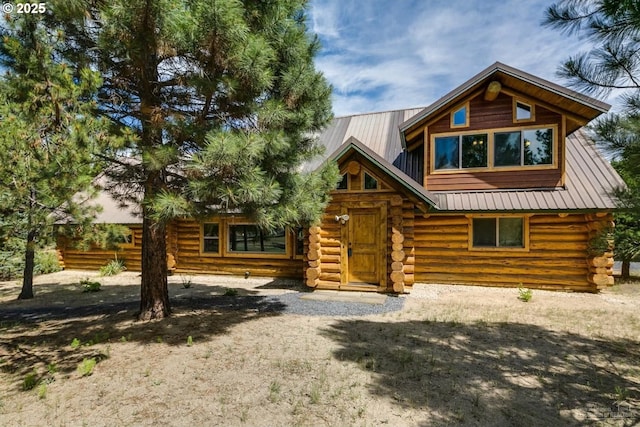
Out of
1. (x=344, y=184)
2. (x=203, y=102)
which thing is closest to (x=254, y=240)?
(x=344, y=184)

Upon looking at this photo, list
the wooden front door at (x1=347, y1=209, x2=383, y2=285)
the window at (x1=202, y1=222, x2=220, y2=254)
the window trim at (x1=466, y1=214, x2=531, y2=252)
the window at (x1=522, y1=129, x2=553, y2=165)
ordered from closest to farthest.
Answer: the wooden front door at (x1=347, y1=209, x2=383, y2=285), the window trim at (x1=466, y1=214, x2=531, y2=252), the window at (x1=522, y1=129, x2=553, y2=165), the window at (x1=202, y1=222, x2=220, y2=254)

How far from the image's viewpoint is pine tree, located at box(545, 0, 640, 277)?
3.45 meters

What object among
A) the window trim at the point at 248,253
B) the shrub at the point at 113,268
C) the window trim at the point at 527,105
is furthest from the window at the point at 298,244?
the window trim at the point at 527,105

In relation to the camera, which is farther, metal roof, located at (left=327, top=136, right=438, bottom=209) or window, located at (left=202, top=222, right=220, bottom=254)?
window, located at (left=202, top=222, right=220, bottom=254)

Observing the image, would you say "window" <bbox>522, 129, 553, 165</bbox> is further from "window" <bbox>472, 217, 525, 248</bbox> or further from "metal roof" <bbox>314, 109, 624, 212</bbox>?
"window" <bbox>472, 217, 525, 248</bbox>

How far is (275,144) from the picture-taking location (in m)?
5.25

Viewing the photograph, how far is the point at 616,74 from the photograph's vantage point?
3.66 m

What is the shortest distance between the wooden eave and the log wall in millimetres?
3161

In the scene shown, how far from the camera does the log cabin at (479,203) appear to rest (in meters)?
9.26

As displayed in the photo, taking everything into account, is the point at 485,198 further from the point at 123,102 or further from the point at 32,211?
the point at 32,211

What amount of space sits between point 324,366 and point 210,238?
9.79m

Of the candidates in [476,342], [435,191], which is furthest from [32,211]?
[435,191]

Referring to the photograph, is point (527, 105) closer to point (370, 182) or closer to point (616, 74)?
point (370, 182)

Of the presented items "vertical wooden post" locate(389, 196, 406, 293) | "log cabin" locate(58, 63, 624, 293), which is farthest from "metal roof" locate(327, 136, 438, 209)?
"vertical wooden post" locate(389, 196, 406, 293)
